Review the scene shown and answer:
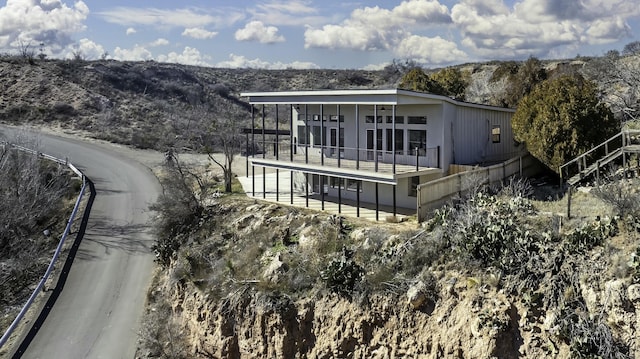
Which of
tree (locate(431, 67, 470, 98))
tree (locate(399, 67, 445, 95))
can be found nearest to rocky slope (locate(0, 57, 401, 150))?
tree (locate(399, 67, 445, 95))

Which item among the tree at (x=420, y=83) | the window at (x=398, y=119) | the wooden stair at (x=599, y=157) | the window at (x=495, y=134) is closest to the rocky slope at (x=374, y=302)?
the wooden stair at (x=599, y=157)

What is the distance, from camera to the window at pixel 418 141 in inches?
1006

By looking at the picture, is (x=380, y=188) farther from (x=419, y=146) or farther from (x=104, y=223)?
(x=104, y=223)

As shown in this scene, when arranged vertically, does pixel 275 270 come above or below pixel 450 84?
below

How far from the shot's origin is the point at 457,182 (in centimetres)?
2353

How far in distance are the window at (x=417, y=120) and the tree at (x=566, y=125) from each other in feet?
15.3

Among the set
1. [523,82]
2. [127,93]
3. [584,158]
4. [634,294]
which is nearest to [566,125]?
[584,158]

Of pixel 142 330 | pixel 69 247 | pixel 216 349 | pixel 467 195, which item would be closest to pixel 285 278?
pixel 216 349

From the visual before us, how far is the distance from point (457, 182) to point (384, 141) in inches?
171

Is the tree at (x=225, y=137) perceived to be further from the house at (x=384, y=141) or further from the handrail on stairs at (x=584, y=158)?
the handrail on stairs at (x=584, y=158)

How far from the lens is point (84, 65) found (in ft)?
235

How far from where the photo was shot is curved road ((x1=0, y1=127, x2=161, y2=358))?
846 inches

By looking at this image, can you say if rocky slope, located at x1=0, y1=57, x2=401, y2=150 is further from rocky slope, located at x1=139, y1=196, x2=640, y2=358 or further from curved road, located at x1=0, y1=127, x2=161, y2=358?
rocky slope, located at x1=139, y1=196, x2=640, y2=358

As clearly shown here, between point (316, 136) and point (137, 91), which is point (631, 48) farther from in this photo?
point (137, 91)
